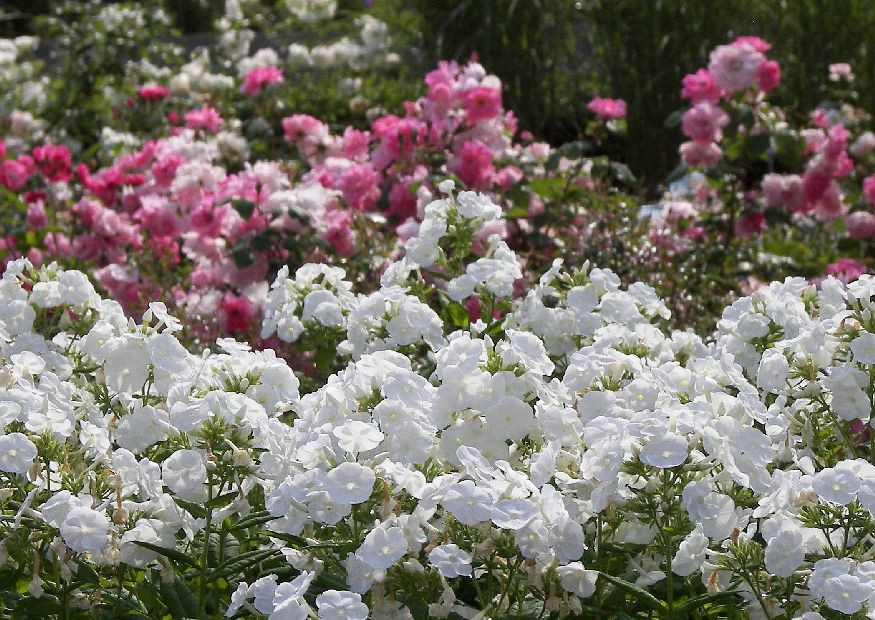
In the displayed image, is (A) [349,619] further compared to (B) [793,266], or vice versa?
(B) [793,266]

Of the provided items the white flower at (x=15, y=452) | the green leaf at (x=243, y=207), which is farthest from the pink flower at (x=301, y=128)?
the white flower at (x=15, y=452)

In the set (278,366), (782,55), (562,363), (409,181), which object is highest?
(278,366)

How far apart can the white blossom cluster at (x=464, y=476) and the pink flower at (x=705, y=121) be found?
2.76m

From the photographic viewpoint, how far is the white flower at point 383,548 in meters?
1.66

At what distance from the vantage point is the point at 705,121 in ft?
16.5

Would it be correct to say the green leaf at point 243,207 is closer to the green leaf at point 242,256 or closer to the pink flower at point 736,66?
the green leaf at point 242,256

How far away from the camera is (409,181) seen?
4.60 meters

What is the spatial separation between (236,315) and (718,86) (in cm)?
216

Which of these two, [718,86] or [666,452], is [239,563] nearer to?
[666,452]

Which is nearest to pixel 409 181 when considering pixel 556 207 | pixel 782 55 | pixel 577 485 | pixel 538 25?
pixel 556 207

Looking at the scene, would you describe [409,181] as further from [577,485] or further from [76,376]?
[577,485]

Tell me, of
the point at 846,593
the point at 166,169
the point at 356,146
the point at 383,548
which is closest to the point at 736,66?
the point at 356,146

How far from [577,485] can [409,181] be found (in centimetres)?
281

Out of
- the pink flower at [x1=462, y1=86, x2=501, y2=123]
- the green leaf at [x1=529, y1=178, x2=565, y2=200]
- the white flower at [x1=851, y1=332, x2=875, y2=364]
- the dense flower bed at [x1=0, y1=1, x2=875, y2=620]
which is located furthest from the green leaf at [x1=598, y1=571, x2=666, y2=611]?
the green leaf at [x1=529, y1=178, x2=565, y2=200]
